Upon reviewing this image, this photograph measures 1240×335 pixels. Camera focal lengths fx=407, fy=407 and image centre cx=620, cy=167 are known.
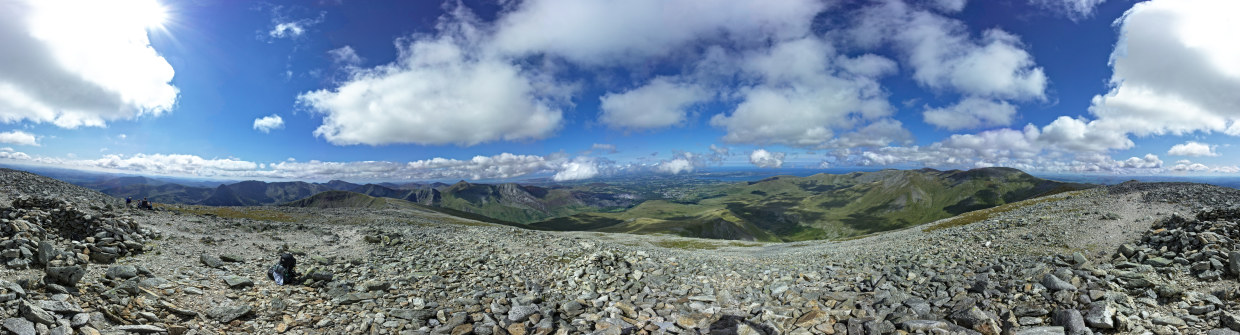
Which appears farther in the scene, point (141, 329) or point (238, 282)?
point (238, 282)

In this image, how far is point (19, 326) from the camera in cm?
902

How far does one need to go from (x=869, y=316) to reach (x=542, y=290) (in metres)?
12.8

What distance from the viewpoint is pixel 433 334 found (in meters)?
13.0

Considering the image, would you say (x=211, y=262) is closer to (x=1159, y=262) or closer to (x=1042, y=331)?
(x=1042, y=331)

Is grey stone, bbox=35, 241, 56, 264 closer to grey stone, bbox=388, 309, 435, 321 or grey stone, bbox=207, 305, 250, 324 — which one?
grey stone, bbox=207, 305, 250, 324

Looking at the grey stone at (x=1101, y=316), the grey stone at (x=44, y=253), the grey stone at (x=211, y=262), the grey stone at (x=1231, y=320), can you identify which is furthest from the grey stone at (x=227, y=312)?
the grey stone at (x=1231, y=320)

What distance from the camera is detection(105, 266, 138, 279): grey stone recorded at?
1406 centimetres

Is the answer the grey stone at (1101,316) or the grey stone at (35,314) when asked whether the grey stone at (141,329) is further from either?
the grey stone at (1101,316)

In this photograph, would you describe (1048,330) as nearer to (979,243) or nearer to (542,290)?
(542,290)

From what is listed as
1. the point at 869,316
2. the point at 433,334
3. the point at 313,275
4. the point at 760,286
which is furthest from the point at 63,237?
the point at 869,316

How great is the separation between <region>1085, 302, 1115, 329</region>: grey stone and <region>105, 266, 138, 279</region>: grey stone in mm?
30810

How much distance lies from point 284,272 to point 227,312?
13.1ft

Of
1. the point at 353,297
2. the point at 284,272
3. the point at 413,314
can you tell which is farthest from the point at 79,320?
the point at 413,314

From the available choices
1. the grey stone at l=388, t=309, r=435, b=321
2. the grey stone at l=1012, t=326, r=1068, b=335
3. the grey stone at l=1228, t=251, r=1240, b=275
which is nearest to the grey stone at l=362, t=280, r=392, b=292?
the grey stone at l=388, t=309, r=435, b=321
